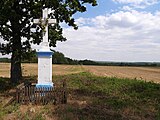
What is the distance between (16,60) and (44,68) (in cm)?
459

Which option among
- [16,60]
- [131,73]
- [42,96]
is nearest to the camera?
[42,96]

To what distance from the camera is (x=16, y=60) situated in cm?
1652

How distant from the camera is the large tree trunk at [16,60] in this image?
16.3 m

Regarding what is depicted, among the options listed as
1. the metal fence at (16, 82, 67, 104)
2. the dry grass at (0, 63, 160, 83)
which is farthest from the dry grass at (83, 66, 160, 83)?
the metal fence at (16, 82, 67, 104)

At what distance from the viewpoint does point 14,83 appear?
1722 cm

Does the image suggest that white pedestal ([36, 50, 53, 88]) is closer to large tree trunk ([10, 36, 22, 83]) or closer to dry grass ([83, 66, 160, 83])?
large tree trunk ([10, 36, 22, 83])

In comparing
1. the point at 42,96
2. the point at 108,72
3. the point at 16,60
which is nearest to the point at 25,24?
the point at 16,60

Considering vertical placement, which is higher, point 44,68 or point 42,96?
point 44,68

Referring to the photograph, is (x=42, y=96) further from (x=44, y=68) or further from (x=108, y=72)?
(x=108, y=72)

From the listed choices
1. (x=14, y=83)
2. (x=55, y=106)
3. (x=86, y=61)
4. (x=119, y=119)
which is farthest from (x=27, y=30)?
(x=86, y=61)

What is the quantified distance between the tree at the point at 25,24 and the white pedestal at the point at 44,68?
10.9 ft

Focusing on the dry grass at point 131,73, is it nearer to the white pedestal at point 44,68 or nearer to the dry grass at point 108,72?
the dry grass at point 108,72

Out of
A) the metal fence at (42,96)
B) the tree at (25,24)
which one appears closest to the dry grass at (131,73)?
the tree at (25,24)

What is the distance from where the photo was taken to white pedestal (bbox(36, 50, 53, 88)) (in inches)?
488
